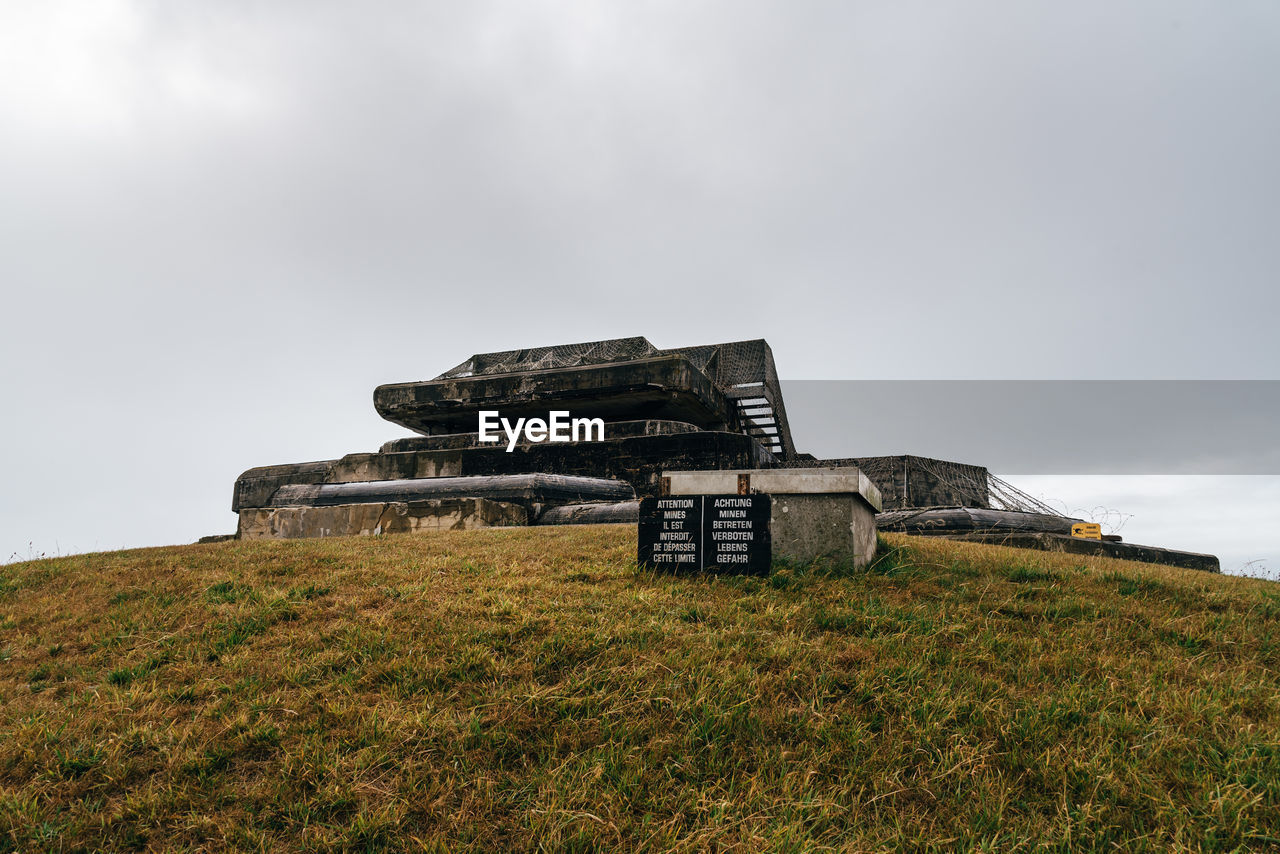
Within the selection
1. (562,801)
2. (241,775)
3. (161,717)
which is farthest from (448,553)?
(562,801)

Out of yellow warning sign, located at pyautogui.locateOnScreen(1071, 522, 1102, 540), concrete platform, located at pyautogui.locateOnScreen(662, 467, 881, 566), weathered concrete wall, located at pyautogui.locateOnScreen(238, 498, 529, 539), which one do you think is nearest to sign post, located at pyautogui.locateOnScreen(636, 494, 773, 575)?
concrete platform, located at pyautogui.locateOnScreen(662, 467, 881, 566)

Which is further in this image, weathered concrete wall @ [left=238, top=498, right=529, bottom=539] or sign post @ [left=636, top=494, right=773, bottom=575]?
weathered concrete wall @ [left=238, top=498, right=529, bottom=539]

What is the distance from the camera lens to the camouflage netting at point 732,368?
→ 20359 millimetres

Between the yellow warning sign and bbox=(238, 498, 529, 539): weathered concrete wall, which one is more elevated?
bbox=(238, 498, 529, 539): weathered concrete wall

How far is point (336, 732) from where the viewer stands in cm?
334

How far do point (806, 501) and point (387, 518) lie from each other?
7296mm

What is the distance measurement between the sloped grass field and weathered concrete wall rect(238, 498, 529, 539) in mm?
5316

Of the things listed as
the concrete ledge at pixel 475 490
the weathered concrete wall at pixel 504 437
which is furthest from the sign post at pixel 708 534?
the weathered concrete wall at pixel 504 437

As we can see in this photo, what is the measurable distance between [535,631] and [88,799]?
2.20 metres

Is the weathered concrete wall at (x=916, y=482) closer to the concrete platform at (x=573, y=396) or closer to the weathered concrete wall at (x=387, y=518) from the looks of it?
the concrete platform at (x=573, y=396)

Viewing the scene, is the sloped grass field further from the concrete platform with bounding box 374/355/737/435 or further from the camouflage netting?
the camouflage netting

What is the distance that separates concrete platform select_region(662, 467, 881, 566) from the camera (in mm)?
5988

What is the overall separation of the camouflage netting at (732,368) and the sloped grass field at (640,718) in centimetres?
1496

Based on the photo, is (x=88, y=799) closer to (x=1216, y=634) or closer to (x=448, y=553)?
(x=448, y=553)
